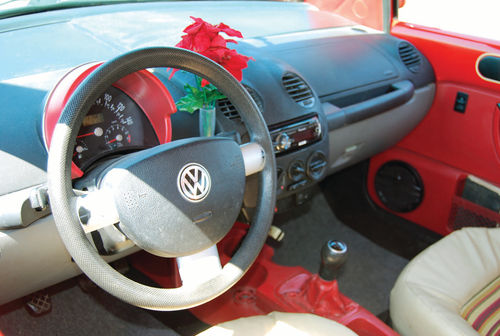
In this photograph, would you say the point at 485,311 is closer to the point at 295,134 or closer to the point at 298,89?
the point at 295,134

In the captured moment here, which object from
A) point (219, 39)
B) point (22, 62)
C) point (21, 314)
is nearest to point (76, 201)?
point (219, 39)

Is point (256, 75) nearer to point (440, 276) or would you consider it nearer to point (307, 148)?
point (307, 148)

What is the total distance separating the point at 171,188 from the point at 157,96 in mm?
358

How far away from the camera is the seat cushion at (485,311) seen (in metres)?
1.23

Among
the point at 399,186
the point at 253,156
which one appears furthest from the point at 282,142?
the point at 399,186

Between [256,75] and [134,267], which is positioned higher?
[256,75]

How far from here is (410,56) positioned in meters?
2.07

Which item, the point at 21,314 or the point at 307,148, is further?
the point at 21,314

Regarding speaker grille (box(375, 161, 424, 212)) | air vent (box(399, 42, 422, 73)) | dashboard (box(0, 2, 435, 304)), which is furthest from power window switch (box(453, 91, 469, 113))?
speaker grille (box(375, 161, 424, 212))

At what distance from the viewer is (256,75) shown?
4.86ft

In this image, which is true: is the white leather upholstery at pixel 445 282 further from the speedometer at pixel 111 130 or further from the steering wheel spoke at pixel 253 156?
the speedometer at pixel 111 130

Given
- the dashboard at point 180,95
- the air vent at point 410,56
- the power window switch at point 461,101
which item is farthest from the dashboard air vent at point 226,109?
the power window switch at point 461,101

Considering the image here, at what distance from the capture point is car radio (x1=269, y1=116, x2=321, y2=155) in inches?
56.1

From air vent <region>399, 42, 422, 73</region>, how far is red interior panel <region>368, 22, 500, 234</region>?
0.22 ft
